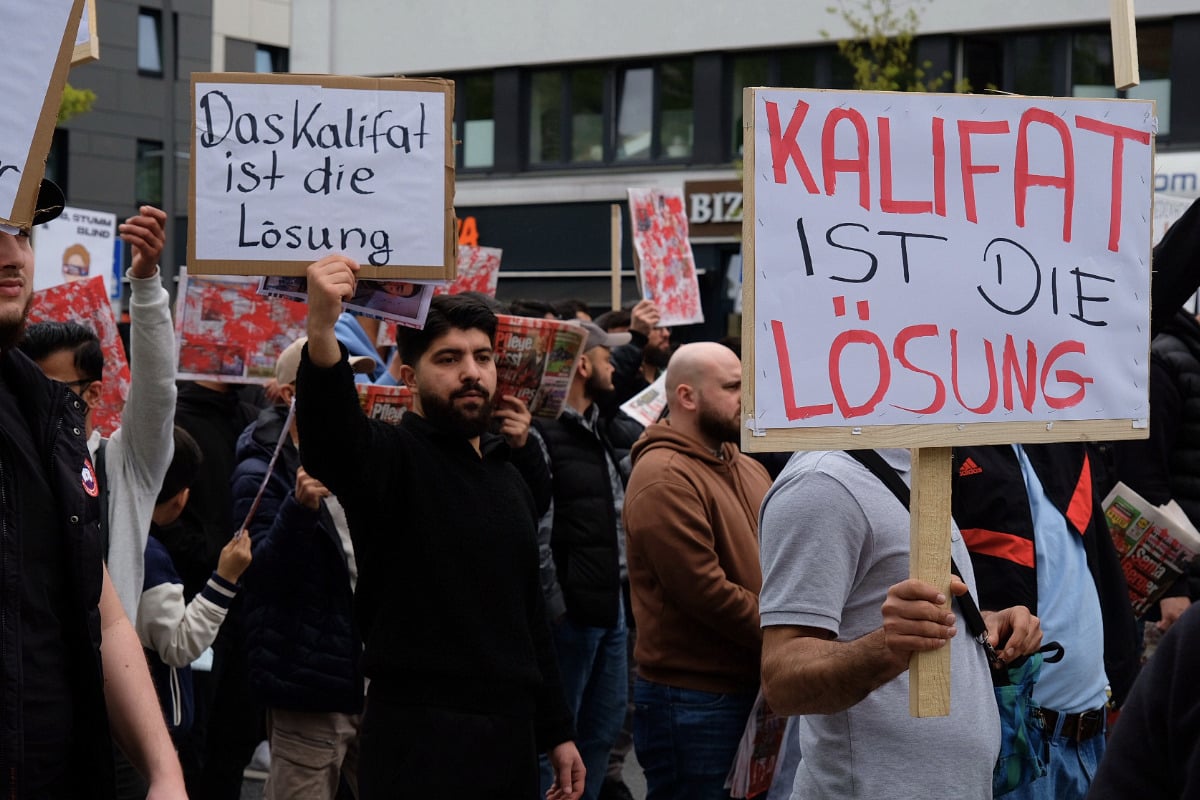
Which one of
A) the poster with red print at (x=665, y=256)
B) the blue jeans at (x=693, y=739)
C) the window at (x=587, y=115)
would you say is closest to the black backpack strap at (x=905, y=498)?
the blue jeans at (x=693, y=739)

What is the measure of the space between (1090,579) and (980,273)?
1181 millimetres

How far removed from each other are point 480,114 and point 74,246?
16.0m

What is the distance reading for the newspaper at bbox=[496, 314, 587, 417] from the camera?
557cm

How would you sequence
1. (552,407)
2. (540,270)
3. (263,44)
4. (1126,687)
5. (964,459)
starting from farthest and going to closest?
(263,44) → (540,270) → (552,407) → (1126,687) → (964,459)

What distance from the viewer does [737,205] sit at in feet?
76.2

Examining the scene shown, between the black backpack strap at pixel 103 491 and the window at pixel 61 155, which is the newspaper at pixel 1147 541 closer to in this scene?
the black backpack strap at pixel 103 491

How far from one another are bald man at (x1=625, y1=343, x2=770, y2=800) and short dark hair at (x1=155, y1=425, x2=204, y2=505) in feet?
4.76

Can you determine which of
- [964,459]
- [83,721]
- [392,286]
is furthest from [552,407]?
[83,721]

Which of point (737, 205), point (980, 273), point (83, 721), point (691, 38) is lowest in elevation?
point (83, 721)

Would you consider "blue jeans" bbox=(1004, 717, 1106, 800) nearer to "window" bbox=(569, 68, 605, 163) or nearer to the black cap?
the black cap

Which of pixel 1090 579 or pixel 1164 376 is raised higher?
pixel 1164 376

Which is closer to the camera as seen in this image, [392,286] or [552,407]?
[392,286]

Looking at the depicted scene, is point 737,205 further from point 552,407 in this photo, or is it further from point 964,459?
point 964,459

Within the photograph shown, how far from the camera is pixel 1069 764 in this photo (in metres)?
3.74
